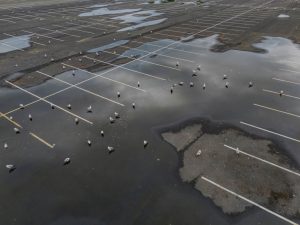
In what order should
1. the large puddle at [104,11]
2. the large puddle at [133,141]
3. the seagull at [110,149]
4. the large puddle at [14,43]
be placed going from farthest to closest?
1. the large puddle at [104,11]
2. the large puddle at [14,43]
3. the seagull at [110,149]
4. the large puddle at [133,141]

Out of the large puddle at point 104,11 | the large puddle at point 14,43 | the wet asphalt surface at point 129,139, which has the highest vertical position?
the wet asphalt surface at point 129,139

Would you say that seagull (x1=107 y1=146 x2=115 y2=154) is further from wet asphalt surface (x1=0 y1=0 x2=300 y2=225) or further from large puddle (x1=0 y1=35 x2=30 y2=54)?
large puddle (x1=0 y1=35 x2=30 y2=54)

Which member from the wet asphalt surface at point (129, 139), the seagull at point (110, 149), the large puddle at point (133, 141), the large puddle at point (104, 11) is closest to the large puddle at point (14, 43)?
the wet asphalt surface at point (129, 139)

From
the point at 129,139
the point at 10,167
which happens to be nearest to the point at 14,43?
the point at 10,167

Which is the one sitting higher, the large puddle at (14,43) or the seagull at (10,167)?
the seagull at (10,167)

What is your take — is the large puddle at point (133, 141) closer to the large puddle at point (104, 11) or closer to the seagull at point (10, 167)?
the seagull at point (10, 167)

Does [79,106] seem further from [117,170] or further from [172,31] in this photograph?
[172,31]

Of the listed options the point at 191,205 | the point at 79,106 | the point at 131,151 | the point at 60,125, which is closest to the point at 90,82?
the point at 79,106

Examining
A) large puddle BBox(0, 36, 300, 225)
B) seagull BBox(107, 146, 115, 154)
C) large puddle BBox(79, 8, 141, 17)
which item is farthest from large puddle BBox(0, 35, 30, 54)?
seagull BBox(107, 146, 115, 154)

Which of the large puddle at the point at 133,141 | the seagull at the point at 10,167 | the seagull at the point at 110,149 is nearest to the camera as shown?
the large puddle at the point at 133,141

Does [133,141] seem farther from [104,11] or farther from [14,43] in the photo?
[104,11]
